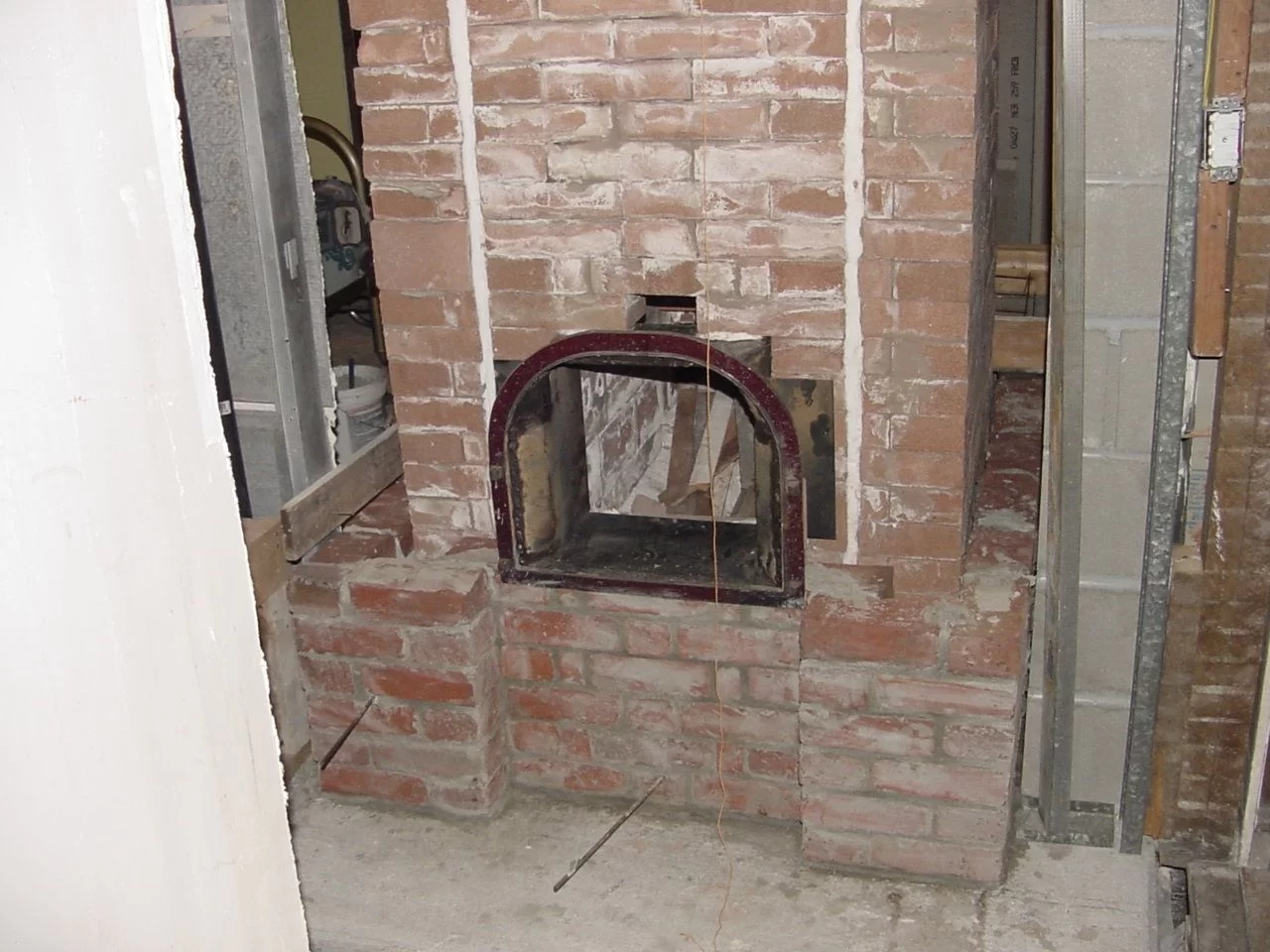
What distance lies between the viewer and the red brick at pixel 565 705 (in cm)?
314

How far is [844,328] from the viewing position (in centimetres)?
263

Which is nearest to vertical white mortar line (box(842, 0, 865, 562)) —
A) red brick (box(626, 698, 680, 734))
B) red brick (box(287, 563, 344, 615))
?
red brick (box(626, 698, 680, 734))

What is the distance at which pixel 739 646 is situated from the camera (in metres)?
2.97

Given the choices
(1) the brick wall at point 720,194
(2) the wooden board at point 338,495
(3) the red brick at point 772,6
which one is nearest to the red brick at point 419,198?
(1) the brick wall at point 720,194

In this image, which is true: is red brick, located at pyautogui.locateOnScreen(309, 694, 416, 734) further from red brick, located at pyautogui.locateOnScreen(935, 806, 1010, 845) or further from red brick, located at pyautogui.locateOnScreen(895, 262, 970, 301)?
red brick, located at pyautogui.locateOnScreen(895, 262, 970, 301)

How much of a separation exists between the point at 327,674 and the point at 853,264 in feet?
5.27

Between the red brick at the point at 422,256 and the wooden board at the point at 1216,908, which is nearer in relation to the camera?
the wooden board at the point at 1216,908

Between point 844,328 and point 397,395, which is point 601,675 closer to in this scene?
point 397,395

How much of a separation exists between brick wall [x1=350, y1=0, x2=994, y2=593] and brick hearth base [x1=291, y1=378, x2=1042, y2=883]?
19 cm

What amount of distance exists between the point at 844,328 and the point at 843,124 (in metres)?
0.40

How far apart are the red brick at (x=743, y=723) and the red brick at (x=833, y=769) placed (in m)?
0.11

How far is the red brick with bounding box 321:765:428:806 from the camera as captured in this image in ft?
10.6

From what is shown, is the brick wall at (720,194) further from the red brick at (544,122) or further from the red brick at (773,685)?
the red brick at (773,685)

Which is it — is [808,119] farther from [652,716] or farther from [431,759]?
[431,759]
